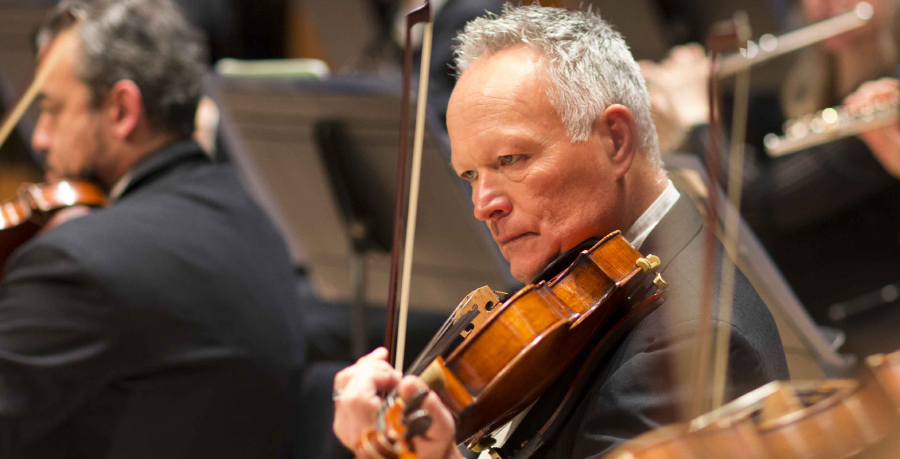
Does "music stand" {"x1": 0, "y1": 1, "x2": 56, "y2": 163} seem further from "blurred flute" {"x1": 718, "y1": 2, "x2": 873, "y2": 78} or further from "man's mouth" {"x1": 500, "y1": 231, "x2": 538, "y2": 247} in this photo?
"blurred flute" {"x1": 718, "y1": 2, "x2": 873, "y2": 78}

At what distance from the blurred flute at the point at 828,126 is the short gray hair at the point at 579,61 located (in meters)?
0.97

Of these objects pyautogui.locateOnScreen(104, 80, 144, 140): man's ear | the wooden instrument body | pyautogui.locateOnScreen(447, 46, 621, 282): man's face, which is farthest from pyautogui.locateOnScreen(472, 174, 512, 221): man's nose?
pyautogui.locateOnScreen(104, 80, 144, 140): man's ear

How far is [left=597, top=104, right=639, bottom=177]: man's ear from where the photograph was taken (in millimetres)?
919

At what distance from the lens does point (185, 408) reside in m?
1.64

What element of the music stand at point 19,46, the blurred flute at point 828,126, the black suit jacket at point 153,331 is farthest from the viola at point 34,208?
the blurred flute at point 828,126

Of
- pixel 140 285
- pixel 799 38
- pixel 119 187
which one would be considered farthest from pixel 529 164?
pixel 799 38

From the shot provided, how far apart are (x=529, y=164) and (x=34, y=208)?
4.13ft

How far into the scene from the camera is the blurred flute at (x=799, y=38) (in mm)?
2037

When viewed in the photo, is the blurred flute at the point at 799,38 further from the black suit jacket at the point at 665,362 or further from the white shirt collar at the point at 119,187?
the white shirt collar at the point at 119,187

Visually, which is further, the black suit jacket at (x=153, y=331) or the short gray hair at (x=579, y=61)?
the black suit jacket at (x=153, y=331)

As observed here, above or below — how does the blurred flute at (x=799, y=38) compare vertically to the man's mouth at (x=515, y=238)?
above

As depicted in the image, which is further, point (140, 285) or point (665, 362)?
point (140, 285)

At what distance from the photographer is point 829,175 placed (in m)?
2.13

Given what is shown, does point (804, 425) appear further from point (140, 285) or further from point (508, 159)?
point (140, 285)
